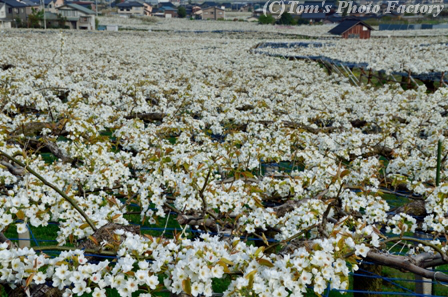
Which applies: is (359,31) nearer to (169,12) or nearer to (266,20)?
(266,20)

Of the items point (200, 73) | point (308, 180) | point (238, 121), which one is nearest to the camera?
point (308, 180)

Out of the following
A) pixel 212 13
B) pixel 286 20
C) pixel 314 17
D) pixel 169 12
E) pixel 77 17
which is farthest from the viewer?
pixel 169 12

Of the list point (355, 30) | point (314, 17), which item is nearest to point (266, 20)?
point (314, 17)

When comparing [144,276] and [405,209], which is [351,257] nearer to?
[144,276]

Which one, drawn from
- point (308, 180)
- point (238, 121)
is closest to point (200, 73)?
point (238, 121)

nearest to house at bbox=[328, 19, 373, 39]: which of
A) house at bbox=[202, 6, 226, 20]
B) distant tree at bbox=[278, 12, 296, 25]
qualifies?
distant tree at bbox=[278, 12, 296, 25]

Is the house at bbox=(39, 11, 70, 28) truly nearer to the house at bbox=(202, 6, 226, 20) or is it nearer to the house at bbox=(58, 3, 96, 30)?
the house at bbox=(58, 3, 96, 30)

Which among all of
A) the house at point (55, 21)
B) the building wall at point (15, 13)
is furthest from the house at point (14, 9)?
the house at point (55, 21)
